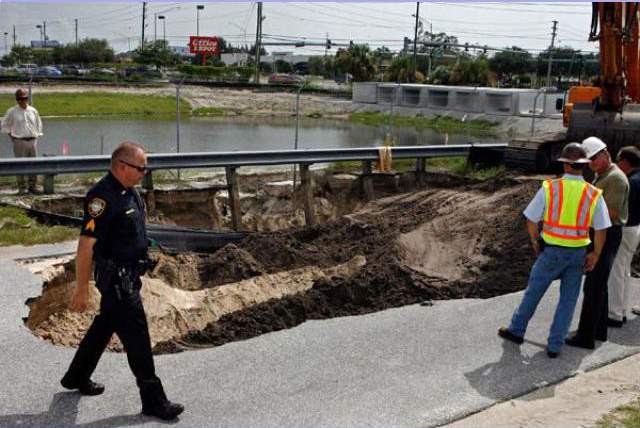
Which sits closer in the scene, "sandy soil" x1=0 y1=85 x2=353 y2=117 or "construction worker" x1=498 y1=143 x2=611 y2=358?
"construction worker" x1=498 y1=143 x2=611 y2=358

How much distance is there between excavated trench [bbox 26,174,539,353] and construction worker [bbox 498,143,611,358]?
155 cm

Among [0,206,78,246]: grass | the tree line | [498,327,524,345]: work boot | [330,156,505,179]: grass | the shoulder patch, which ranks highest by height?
the tree line

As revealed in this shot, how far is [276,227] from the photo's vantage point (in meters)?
14.8

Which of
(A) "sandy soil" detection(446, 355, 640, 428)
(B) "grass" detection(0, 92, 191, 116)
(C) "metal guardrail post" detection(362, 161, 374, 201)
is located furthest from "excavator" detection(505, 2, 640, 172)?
(B) "grass" detection(0, 92, 191, 116)

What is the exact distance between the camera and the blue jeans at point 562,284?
258 inches

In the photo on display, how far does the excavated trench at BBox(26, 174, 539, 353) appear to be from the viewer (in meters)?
7.02

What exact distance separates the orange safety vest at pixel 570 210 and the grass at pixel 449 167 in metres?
9.07

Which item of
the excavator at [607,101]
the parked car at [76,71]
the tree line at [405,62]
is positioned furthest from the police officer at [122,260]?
the parked car at [76,71]

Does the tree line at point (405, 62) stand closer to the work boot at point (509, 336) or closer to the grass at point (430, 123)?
the grass at point (430, 123)

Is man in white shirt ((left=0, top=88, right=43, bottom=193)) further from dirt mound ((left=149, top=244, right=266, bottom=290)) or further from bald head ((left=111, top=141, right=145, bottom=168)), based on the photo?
bald head ((left=111, top=141, right=145, bottom=168))

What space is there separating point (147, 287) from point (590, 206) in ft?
15.4

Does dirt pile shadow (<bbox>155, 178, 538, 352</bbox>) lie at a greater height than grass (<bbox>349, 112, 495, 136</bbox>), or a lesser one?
lesser

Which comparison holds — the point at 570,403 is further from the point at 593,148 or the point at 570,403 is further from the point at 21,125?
the point at 21,125

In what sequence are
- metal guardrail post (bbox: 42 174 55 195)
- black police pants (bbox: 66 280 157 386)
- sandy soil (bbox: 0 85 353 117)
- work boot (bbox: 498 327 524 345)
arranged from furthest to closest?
sandy soil (bbox: 0 85 353 117) → metal guardrail post (bbox: 42 174 55 195) → work boot (bbox: 498 327 524 345) → black police pants (bbox: 66 280 157 386)
